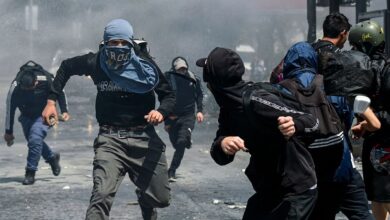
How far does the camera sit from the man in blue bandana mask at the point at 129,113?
5902 mm

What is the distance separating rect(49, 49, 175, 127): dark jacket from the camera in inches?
234

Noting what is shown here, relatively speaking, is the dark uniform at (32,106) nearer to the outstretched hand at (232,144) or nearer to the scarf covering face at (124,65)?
the scarf covering face at (124,65)

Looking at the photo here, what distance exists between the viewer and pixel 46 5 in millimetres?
39250

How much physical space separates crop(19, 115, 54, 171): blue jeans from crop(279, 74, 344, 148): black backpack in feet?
19.1

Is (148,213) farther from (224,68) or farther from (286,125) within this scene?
(286,125)

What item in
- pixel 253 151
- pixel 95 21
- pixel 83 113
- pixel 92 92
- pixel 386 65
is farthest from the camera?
pixel 95 21

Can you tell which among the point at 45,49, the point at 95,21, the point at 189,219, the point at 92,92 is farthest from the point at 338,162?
the point at 45,49

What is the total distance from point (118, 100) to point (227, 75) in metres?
2.03

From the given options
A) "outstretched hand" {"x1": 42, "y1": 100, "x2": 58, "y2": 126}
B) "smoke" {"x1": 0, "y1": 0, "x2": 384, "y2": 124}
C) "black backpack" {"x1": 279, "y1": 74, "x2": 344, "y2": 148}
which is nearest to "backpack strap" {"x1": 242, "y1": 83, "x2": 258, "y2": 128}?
"black backpack" {"x1": 279, "y1": 74, "x2": 344, "y2": 148}

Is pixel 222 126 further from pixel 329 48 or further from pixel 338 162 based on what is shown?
pixel 329 48

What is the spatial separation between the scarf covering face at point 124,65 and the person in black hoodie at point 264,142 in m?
1.83

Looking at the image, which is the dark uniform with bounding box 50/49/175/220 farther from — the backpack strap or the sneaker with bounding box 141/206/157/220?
the backpack strap

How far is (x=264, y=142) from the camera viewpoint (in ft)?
12.9

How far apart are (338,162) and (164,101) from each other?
6.83 feet
